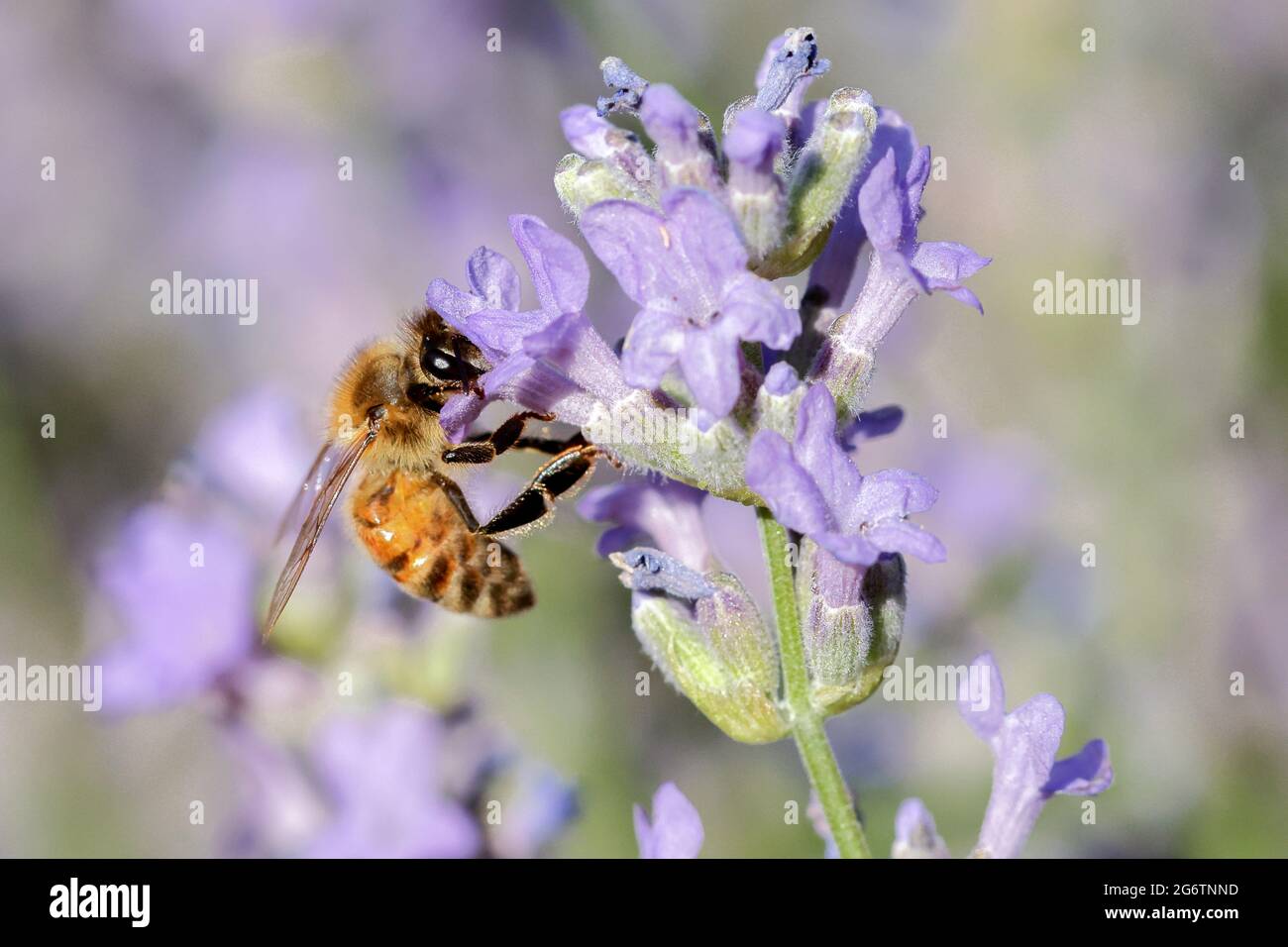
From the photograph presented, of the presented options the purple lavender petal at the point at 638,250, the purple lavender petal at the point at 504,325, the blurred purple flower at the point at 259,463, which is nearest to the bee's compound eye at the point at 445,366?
the purple lavender petal at the point at 504,325

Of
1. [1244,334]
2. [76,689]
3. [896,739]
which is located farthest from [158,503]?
[1244,334]

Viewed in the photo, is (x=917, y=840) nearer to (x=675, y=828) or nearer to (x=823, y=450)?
(x=675, y=828)

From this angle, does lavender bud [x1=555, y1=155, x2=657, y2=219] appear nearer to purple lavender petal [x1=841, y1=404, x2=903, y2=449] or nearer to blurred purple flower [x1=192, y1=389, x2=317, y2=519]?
purple lavender petal [x1=841, y1=404, x2=903, y2=449]

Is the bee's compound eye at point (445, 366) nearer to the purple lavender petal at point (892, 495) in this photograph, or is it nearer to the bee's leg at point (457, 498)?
the bee's leg at point (457, 498)

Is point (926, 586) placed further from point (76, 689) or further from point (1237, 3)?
point (76, 689)

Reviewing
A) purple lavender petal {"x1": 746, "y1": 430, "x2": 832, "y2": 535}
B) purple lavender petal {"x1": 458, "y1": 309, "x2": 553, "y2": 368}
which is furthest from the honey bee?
purple lavender petal {"x1": 746, "y1": 430, "x2": 832, "y2": 535}
